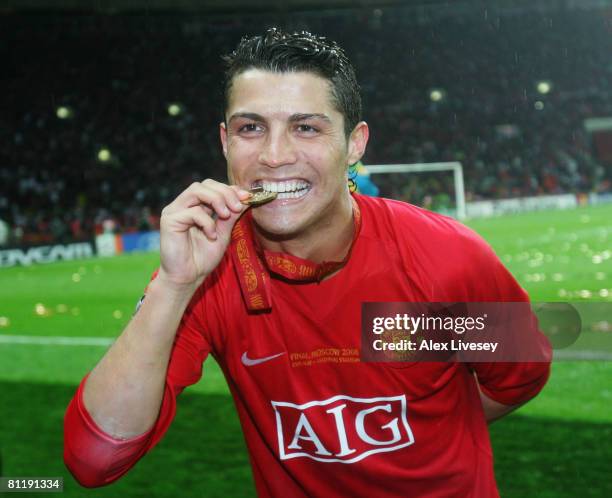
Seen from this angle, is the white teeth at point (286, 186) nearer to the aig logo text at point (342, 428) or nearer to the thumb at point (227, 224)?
the thumb at point (227, 224)

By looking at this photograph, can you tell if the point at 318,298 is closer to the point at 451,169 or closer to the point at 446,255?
the point at 446,255

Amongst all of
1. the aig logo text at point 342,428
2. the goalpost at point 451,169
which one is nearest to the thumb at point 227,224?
the aig logo text at point 342,428

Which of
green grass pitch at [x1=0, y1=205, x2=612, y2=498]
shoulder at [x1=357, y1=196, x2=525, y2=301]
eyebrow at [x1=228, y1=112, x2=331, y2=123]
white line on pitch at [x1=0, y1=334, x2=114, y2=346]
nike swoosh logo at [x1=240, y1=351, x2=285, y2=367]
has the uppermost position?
eyebrow at [x1=228, y1=112, x2=331, y2=123]

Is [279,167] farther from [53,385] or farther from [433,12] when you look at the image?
[433,12]

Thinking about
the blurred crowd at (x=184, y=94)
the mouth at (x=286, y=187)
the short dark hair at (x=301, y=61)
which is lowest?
the mouth at (x=286, y=187)

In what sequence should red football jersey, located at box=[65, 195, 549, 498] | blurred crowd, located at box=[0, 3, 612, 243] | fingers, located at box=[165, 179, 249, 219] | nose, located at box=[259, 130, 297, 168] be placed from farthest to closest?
blurred crowd, located at box=[0, 3, 612, 243], red football jersey, located at box=[65, 195, 549, 498], nose, located at box=[259, 130, 297, 168], fingers, located at box=[165, 179, 249, 219]

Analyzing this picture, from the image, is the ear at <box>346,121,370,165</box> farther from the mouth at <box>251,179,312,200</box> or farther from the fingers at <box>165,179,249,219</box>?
the fingers at <box>165,179,249,219</box>

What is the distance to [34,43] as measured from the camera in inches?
850

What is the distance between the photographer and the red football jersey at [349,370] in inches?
71.4

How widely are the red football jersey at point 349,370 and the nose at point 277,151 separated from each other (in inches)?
11.1

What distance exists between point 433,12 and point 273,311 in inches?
837

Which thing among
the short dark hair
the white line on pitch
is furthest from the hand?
the white line on pitch

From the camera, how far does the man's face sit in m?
1.72

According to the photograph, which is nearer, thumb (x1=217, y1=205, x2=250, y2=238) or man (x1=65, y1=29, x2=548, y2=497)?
thumb (x1=217, y1=205, x2=250, y2=238)
